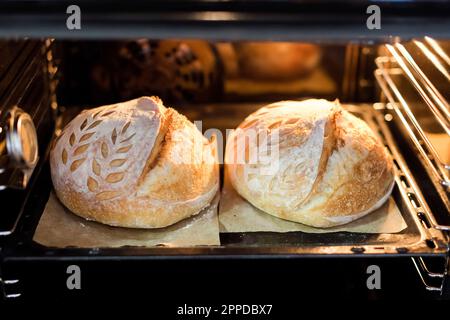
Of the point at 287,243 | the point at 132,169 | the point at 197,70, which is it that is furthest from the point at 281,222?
the point at 197,70

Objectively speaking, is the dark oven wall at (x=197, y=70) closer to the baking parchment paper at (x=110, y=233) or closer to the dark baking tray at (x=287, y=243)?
the dark baking tray at (x=287, y=243)

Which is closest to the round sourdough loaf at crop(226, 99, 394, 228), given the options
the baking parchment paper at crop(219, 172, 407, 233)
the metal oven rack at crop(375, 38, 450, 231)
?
the baking parchment paper at crop(219, 172, 407, 233)

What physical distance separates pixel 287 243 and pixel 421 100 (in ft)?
1.91

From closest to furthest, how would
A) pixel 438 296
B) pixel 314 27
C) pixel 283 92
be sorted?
pixel 314 27
pixel 438 296
pixel 283 92

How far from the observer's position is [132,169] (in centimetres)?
133

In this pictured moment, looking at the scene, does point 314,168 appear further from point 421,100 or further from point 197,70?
point 197,70

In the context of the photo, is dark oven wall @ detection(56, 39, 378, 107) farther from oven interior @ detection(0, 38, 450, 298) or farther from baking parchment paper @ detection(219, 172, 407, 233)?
baking parchment paper @ detection(219, 172, 407, 233)

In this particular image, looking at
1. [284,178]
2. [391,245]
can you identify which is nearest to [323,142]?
[284,178]

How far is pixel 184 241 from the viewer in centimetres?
135

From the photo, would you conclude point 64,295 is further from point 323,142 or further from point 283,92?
point 283,92

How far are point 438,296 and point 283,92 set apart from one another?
3.26 feet

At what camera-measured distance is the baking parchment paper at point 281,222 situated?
1393 millimetres

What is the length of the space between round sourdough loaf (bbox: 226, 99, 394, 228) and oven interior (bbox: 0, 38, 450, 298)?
63 mm
